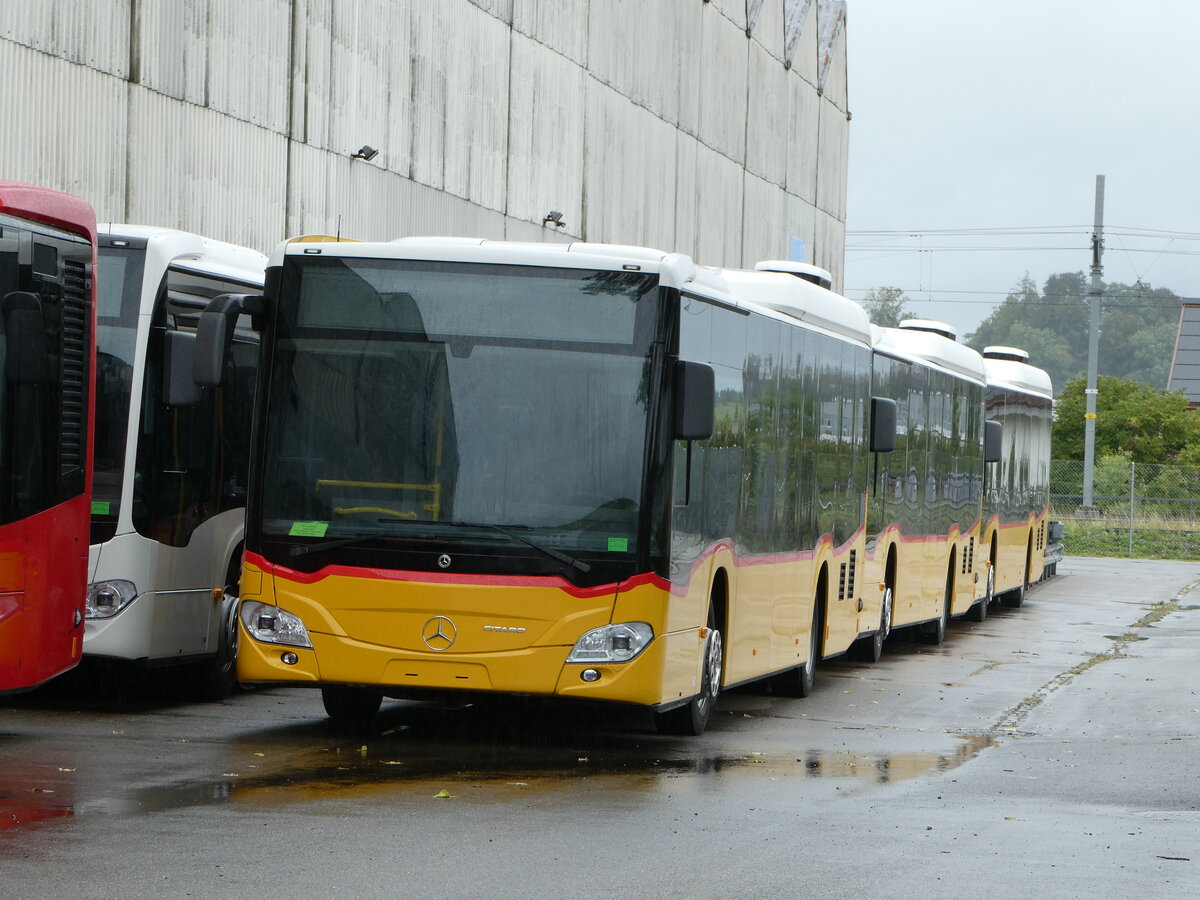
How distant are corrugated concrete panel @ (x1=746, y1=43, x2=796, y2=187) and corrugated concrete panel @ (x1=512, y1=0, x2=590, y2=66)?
10991mm

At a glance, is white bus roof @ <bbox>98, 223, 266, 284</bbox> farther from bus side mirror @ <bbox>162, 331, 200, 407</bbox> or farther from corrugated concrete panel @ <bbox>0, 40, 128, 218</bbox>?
corrugated concrete panel @ <bbox>0, 40, 128, 218</bbox>

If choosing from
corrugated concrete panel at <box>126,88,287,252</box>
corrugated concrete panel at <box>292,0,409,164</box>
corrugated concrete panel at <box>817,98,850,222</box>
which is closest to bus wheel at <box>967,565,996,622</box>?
corrugated concrete panel at <box>292,0,409,164</box>

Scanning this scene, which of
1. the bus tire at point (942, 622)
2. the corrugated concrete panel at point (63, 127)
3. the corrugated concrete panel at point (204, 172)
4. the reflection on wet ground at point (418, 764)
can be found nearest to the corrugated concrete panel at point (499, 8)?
the corrugated concrete panel at point (204, 172)

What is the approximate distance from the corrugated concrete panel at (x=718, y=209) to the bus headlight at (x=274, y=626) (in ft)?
102

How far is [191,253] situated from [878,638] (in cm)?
889

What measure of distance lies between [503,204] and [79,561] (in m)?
21.5

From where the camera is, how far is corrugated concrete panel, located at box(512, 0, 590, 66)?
33312 mm

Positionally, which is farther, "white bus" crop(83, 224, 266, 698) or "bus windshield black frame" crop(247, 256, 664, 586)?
"white bus" crop(83, 224, 266, 698)

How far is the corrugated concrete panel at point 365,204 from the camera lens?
26266mm

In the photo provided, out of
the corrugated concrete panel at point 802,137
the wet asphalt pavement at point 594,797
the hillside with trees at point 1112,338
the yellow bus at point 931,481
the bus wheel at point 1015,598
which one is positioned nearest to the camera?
the wet asphalt pavement at point 594,797

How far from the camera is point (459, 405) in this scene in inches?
449

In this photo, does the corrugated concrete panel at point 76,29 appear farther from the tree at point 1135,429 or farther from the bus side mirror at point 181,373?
the tree at point 1135,429

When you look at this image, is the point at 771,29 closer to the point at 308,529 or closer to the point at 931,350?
the point at 931,350

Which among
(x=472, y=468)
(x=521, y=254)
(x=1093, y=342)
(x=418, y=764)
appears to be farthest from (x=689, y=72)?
(x=418, y=764)
